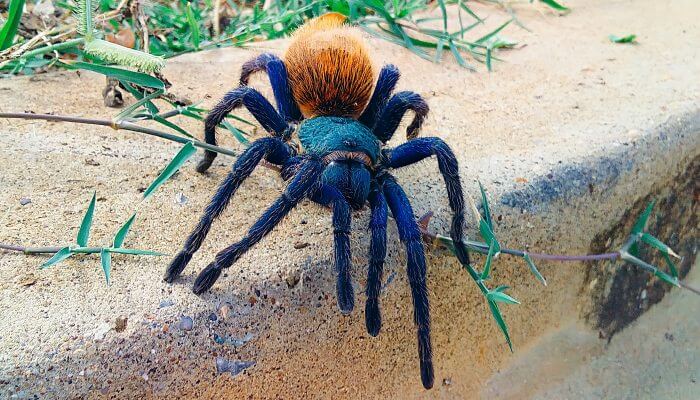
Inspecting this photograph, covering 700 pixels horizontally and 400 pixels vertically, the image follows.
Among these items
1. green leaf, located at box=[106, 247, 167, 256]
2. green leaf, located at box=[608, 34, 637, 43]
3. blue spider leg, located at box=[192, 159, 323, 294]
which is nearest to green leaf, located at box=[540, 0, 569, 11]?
green leaf, located at box=[608, 34, 637, 43]

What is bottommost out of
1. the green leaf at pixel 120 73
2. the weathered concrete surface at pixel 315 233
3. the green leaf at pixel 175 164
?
the weathered concrete surface at pixel 315 233

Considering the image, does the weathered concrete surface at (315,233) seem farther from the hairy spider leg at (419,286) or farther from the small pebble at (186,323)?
the hairy spider leg at (419,286)

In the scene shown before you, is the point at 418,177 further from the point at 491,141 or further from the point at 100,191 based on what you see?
the point at 100,191

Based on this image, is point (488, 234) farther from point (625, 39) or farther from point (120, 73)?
point (625, 39)

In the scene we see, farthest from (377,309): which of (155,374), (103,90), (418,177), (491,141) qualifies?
(103,90)

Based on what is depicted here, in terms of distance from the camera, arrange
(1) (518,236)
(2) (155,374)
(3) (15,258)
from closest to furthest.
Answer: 1. (2) (155,374)
2. (3) (15,258)
3. (1) (518,236)

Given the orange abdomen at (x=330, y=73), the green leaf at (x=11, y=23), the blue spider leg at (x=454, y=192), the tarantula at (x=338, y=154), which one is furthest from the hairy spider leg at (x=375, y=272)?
the green leaf at (x=11, y=23)
